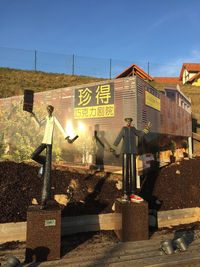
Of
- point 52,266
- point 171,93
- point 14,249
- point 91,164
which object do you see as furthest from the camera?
point 171,93

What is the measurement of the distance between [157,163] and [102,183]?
4.64m

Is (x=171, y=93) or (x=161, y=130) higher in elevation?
(x=171, y=93)

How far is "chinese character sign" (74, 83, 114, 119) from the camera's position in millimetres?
8805

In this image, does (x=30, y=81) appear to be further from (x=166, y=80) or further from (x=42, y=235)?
(x=166, y=80)

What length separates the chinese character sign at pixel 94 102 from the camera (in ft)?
28.9

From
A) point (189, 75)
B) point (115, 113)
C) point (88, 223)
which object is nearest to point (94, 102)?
point (115, 113)

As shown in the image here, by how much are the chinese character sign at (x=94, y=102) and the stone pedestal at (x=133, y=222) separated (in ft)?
16.1

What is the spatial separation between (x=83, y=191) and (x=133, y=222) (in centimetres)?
283

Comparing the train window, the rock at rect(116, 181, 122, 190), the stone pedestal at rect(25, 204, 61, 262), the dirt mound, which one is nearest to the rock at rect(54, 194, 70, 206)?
the dirt mound

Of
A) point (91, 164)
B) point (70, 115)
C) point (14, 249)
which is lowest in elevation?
point (14, 249)

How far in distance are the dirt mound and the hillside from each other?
691 inches

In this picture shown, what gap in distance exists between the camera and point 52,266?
129 inches

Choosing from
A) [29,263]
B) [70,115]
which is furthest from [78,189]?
[70,115]

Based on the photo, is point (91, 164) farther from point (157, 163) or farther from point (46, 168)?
point (46, 168)
